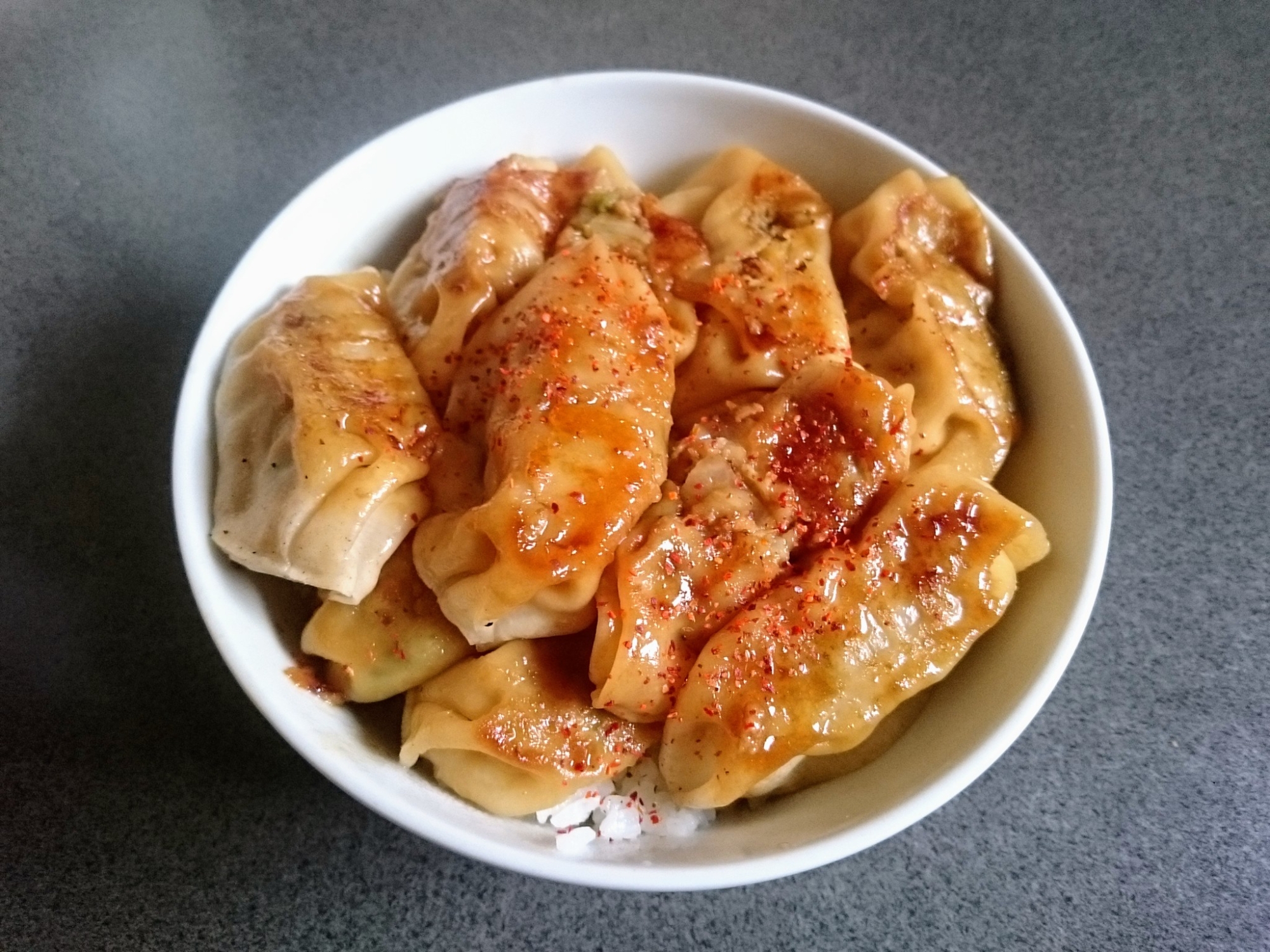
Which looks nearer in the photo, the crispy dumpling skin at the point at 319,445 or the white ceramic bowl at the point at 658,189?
the white ceramic bowl at the point at 658,189

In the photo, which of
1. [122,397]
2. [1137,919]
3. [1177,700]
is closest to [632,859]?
[1137,919]

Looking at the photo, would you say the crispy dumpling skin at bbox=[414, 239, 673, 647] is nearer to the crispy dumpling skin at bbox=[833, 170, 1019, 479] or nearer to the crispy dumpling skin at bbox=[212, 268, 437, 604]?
the crispy dumpling skin at bbox=[212, 268, 437, 604]

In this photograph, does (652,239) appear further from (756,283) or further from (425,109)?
(425,109)

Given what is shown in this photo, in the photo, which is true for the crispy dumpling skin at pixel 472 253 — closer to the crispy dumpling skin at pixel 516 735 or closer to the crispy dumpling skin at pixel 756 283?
the crispy dumpling skin at pixel 756 283

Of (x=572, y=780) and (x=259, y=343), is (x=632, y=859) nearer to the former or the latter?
(x=572, y=780)

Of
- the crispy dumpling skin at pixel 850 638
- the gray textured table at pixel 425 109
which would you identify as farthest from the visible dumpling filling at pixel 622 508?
the gray textured table at pixel 425 109
